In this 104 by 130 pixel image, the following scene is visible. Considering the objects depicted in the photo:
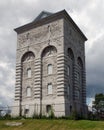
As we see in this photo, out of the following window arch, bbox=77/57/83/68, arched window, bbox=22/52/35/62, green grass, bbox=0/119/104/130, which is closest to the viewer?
green grass, bbox=0/119/104/130

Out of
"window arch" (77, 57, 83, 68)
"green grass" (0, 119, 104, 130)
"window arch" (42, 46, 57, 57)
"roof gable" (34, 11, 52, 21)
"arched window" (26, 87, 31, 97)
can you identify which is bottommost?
"green grass" (0, 119, 104, 130)

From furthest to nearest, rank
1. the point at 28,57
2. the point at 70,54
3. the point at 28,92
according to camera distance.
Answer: the point at 28,57 < the point at 70,54 < the point at 28,92

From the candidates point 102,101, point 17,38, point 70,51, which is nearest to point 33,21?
point 17,38

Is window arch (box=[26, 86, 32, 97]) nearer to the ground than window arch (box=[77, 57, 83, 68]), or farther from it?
nearer to the ground

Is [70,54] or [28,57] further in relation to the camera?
[28,57]

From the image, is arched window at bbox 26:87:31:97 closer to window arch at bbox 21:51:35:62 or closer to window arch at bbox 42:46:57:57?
window arch at bbox 21:51:35:62

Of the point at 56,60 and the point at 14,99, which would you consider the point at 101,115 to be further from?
the point at 14,99

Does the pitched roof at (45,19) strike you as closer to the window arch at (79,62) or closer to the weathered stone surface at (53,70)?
the weathered stone surface at (53,70)

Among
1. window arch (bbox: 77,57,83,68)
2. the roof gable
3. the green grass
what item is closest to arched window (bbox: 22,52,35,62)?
the roof gable

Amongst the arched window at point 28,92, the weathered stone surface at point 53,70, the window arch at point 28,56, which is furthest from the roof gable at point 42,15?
the arched window at point 28,92

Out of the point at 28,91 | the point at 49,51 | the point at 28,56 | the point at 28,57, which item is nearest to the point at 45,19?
the point at 49,51

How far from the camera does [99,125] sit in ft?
92.3

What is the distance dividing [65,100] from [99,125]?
1217cm

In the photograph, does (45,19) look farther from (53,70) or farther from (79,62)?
(79,62)
